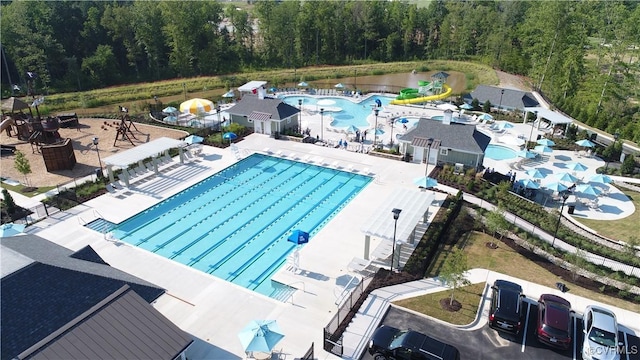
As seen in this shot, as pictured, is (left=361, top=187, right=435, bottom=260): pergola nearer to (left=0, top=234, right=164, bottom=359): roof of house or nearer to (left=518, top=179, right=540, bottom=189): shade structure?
(left=518, top=179, right=540, bottom=189): shade structure

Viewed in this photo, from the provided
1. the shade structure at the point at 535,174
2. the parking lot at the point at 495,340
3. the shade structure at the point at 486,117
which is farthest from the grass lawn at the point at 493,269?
the shade structure at the point at 486,117

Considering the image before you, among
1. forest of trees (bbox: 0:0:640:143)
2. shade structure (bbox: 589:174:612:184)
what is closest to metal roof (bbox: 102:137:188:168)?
shade structure (bbox: 589:174:612:184)

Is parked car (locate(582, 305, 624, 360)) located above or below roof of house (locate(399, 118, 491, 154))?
below

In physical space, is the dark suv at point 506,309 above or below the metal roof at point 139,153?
below

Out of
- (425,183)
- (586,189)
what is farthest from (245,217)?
(586,189)

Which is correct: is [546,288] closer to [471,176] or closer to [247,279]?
[471,176]

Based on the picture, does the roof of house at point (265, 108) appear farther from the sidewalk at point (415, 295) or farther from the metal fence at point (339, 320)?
the sidewalk at point (415, 295)

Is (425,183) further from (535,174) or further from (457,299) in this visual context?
(457,299)
